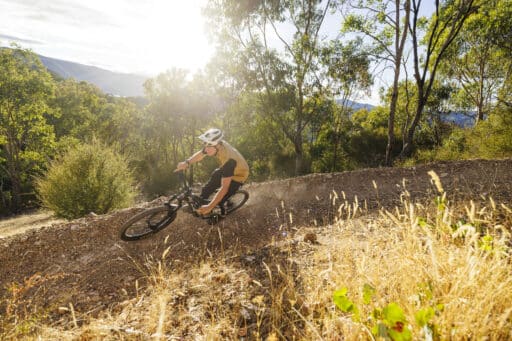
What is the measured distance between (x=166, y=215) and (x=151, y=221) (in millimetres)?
398

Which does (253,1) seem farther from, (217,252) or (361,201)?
(217,252)

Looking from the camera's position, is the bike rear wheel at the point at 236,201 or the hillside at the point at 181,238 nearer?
the hillside at the point at 181,238

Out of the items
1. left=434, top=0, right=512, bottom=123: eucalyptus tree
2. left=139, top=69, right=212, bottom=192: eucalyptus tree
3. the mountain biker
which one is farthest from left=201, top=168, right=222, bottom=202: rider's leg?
left=139, top=69, right=212, bottom=192: eucalyptus tree

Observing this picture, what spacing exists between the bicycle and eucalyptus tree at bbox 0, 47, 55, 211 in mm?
24254

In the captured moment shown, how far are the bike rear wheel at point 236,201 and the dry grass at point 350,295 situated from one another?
285 centimetres

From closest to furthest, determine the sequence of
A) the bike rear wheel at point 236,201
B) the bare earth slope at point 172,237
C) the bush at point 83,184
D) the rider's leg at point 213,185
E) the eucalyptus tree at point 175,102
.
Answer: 1. the bare earth slope at point 172,237
2. the rider's leg at point 213,185
3. the bike rear wheel at point 236,201
4. the bush at point 83,184
5. the eucalyptus tree at point 175,102

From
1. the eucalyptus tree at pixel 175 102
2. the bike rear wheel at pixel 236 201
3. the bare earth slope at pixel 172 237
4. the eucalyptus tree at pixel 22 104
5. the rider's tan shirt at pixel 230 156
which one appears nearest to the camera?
the bare earth slope at pixel 172 237

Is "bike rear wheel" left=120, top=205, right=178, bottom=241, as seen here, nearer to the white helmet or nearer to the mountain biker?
the mountain biker

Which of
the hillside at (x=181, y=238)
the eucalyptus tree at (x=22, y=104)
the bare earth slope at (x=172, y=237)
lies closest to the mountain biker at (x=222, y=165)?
the bare earth slope at (x=172, y=237)

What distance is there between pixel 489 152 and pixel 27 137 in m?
39.5

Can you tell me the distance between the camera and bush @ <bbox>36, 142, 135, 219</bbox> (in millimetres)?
10469

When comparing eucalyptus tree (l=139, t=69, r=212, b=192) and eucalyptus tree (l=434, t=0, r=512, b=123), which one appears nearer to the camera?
eucalyptus tree (l=434, t=0, r=512, b=123)

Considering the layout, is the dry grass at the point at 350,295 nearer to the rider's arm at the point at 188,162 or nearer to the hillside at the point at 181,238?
the hillside at the point at 181,238

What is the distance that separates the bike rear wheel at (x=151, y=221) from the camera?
6.42 metres
